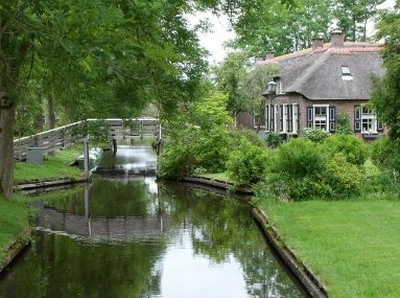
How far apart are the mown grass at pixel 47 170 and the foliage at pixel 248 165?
935 centimetres

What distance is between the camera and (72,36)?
23.4 feet

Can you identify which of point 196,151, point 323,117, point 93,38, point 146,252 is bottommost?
point 146,252

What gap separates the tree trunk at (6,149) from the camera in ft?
73.3

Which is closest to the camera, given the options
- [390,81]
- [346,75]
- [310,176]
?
[310,176]

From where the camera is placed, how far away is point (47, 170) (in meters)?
35.1

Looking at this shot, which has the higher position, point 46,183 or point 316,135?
point 316,135

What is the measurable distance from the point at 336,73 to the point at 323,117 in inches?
132

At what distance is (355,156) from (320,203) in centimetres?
525

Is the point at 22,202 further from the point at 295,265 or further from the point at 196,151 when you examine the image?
the point at 196,151

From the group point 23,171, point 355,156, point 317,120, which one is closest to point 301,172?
point 355,156

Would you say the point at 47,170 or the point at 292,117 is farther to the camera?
the point at 292,117

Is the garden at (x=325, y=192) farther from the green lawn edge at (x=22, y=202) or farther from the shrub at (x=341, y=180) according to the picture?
the green lawn edge at (x=22, y=202)

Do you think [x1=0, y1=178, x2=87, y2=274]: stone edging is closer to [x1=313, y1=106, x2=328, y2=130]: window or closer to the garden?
the garden

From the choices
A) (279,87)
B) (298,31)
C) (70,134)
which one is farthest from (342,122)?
(298,31)
